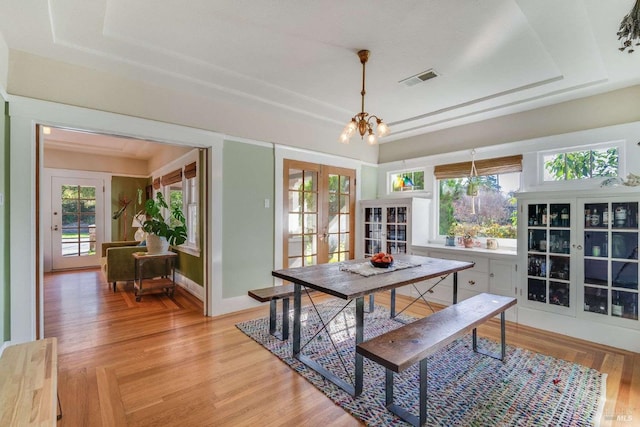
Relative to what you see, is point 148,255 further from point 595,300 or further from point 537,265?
Result: point 595,300

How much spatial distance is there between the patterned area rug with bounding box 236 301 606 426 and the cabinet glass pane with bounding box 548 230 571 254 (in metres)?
1.18

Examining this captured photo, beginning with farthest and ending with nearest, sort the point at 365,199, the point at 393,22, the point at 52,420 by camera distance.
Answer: the point at 365,199
the point at 393,22
the point at 52,420

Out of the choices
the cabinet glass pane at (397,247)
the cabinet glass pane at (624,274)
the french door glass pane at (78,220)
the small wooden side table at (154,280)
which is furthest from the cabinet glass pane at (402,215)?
the french door glass pane at (78,220)

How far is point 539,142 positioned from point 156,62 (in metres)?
4.24

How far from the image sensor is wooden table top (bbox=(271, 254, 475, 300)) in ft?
6.77

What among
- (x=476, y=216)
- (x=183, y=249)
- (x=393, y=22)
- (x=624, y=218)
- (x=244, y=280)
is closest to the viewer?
(x=393, y=22)

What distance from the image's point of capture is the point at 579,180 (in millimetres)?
3305

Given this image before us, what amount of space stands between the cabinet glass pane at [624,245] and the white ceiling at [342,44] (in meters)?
1.50

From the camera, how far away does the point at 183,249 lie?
484 centimetres

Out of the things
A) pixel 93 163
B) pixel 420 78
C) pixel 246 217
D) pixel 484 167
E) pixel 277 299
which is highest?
pixel 420 78

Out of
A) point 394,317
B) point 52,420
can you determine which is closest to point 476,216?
point 394,317

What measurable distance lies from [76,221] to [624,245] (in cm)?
878

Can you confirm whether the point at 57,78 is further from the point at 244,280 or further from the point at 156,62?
the point at 244,280

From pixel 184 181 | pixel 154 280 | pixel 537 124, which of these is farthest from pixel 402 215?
pixel 154 280
